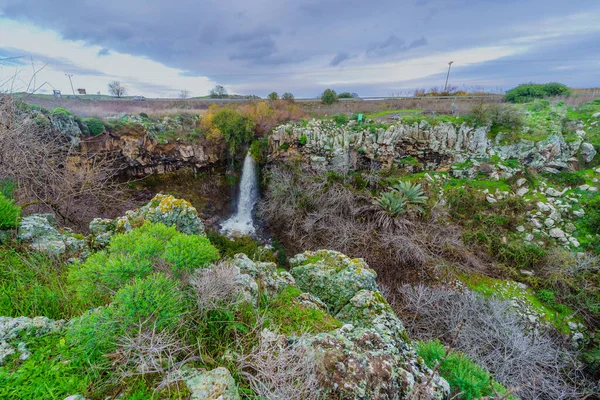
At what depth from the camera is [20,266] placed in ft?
8.99

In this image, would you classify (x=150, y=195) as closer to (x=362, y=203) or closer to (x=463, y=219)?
(x=362, y=203)

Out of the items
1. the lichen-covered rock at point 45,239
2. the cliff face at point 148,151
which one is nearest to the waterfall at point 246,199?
the cliff face at point 148,151

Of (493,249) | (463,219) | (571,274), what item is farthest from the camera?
(463,219)

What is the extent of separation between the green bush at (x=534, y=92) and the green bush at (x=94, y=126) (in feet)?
73.5

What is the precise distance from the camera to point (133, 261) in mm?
2057

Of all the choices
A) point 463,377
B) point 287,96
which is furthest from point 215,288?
point 287,96

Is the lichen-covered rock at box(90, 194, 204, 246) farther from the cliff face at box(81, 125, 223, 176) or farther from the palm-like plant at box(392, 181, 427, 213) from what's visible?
the cliff face at box(81, 125, 223, 176)

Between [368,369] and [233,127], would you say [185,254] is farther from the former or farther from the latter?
[233,127]

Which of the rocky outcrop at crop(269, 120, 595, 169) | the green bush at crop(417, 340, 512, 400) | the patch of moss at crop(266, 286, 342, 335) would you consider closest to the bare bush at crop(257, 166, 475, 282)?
the rocky outcrop at crop(269, 120, 595, 169)

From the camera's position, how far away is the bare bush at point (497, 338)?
4.36 m

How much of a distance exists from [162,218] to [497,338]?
23.9 feet

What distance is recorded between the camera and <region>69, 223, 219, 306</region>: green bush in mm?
1976

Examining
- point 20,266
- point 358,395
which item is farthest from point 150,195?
point 358,395

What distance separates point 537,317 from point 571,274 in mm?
1742
